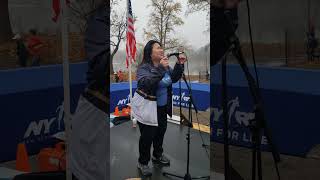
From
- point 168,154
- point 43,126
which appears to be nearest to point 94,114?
point 43,126

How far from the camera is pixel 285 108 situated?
1700 mm

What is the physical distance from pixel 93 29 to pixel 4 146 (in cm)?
75

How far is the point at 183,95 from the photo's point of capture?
506 cm

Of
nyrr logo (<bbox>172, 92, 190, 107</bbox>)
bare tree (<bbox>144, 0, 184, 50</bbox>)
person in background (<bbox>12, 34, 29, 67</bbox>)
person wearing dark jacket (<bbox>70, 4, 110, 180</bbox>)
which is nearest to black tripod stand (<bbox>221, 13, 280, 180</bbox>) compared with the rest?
person wearing dark jacket (<bbox>70, 4, 110, 180</bbox>)

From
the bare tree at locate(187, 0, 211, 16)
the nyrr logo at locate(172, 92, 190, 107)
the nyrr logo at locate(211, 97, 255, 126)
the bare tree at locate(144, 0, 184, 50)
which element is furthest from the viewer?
the bare tree at locate(144, 0, 184, 50)

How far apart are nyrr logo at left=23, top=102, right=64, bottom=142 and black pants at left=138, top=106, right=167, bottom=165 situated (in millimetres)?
1794

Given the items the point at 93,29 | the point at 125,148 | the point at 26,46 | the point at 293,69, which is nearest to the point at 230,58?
the point at 293,69

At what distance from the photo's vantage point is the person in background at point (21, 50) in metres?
1.92

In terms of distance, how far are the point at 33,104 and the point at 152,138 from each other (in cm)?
203

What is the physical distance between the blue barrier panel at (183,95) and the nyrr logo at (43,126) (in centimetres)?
234

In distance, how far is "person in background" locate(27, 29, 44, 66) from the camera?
6.40 ft

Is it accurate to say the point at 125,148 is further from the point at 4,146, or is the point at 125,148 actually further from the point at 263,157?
the point at 263,157

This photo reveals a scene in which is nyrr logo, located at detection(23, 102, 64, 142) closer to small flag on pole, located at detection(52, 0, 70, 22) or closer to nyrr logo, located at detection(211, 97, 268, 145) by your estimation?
small flag on pole, located at detection(52, 0, 70, 22)

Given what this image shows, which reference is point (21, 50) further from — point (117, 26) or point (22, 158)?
point (117, 26)
